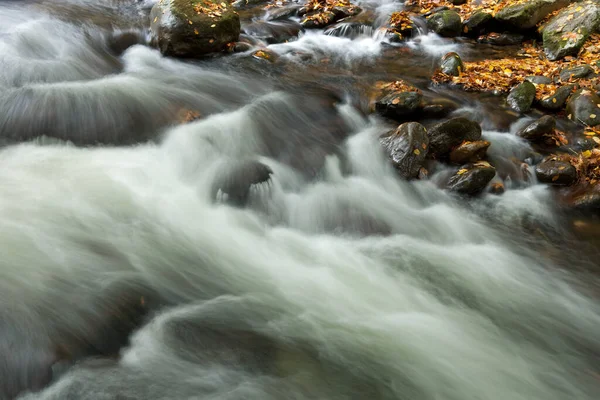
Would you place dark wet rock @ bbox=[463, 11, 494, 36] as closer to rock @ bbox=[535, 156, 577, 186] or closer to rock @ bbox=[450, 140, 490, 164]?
rock @ bbox=[535, 156, 577, 186]

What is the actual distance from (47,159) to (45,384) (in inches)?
123

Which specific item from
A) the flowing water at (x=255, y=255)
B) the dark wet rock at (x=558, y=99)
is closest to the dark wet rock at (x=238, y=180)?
the flowing water at (x=255, y=255)

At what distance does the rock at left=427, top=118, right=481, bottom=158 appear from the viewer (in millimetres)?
5840

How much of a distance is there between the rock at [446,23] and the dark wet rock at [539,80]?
288 centimetres

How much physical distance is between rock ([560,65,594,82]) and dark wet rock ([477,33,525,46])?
2.31m

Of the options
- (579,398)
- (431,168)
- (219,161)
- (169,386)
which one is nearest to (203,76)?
(219,161)

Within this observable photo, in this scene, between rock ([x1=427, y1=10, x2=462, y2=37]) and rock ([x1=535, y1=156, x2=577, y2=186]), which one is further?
rock ([x1=427, y1=10, x2=462, y2=37])

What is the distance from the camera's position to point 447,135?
19.2ft

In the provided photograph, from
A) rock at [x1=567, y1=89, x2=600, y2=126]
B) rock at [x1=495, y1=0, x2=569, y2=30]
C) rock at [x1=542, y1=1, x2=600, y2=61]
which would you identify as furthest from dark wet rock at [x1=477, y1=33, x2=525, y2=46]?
rock at [x1=567, y1=89, x2=600, y2=126]

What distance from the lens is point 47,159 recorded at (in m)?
5.00

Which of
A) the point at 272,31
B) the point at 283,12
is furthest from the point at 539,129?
the point at 283,12

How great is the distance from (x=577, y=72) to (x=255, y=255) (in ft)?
22.9

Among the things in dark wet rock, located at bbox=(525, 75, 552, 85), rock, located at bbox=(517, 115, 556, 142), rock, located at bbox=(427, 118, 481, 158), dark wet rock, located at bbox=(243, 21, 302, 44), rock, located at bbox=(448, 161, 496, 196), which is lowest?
rock, located at bbox=(448, 161, 496, 196)

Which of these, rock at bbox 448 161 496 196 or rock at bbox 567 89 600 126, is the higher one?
rock at bbox 567 89 600 126
